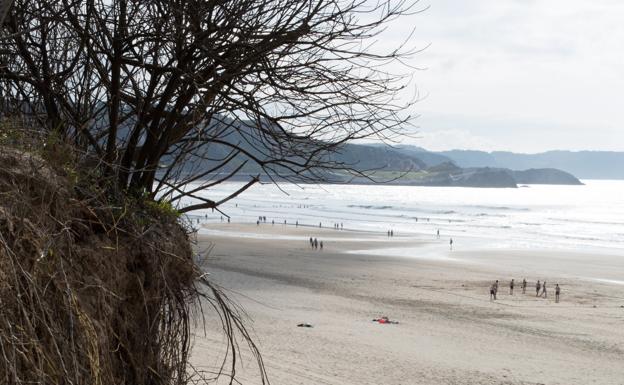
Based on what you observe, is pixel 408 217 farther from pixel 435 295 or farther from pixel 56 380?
pixel 56 380

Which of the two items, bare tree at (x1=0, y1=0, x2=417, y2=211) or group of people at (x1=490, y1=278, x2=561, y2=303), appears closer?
bare tree at (x1=0, y1=0, x2=417, y2=211)

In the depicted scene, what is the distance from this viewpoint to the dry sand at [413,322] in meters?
14.1

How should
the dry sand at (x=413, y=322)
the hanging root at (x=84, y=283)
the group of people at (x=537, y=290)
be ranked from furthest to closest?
the group of people at (x=537, y=290) < the dry sand at (x=413, y=322) < the hanging root at (x=84, y=283)

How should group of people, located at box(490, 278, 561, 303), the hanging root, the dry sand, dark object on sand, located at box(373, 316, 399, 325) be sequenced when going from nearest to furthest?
1. the hanging root
2. the dry sand
3. dark object on sand, located at box(373, 316, 399, 325)
4. group of people, located at box(490, 278, 561, 303)

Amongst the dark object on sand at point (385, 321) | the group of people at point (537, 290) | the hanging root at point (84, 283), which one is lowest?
the dark object on sand at point (385, 321)

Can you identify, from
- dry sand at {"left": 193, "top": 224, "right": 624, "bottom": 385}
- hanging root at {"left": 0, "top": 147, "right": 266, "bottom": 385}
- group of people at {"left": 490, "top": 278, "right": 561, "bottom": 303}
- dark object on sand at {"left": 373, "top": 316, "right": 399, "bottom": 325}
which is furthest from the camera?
group of people at {"left": 490, "top": 278, "right": 561, "bottom": 303}

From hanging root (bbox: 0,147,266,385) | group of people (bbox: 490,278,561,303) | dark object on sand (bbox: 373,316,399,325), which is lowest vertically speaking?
dark object on sand (bbox: 373,316,399,325)

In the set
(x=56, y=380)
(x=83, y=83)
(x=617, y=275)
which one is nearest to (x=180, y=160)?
(x=83, y=83)

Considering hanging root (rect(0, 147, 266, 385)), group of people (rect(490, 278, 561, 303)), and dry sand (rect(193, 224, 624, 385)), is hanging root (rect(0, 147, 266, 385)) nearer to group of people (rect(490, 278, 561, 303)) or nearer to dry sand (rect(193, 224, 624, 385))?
dry sand (rect(193, 224, 624, 385))

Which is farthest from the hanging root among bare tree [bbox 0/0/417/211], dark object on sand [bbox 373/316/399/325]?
dark object on sand [bbox 373/316/399/325]

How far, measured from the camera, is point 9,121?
3.57 metres

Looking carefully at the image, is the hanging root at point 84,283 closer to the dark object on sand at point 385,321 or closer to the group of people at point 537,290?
the dark object on sand at point 385,321

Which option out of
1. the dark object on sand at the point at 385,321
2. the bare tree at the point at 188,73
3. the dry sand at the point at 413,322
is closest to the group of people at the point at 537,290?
the dry sand at the point at 413,322

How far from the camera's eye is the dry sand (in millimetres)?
14055
